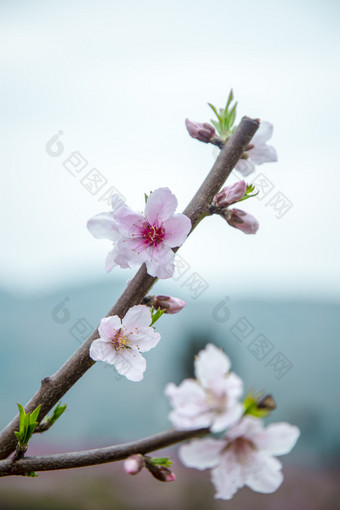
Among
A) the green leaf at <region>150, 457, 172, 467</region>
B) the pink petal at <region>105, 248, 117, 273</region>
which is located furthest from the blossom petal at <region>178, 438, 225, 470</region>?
the pink petal at <region>105, 248, 117, 273</region>

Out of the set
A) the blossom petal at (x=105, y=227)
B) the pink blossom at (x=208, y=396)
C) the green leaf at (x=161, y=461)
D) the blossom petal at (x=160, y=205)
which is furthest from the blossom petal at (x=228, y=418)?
the blossom petal at (x=105, y=227)

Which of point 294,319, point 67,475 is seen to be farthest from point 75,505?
point 294,319

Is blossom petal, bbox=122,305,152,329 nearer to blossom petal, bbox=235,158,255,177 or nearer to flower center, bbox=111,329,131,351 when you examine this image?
flower center, bbox=111,329,131,351

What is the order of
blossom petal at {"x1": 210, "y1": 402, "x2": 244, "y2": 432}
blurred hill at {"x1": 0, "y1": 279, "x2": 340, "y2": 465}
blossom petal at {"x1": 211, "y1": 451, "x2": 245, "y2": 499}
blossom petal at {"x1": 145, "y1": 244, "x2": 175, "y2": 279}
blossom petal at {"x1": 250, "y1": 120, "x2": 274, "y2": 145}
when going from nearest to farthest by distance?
blossom petal at {"x1": 210, "y1": 402, "x2": 244, "y2": 432} → blossom petal at {"x1": 211, "y1": 451, "x2": 245, "y2": 499} → blossom petal at {"x1": 145, "y1": 244, "x2": 175, "y2": 279} → blossom petal at {"x1": 250, "y1": 120, "x2": 274, "y2": 145} → blurred hill at {"x1": 0, "y1": 279, "x2": 340, "y2": 465}

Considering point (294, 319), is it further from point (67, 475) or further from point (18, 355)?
point (67, 475)

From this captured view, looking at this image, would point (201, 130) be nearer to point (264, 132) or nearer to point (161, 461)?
point (264, 132)

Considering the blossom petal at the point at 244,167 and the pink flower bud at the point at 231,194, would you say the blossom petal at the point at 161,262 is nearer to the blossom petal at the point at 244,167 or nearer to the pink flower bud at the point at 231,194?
the pink flower bud at the point at 231,194

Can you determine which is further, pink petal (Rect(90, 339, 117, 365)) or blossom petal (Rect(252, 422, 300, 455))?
pink petal (Rect(90, 339, 117, 365))

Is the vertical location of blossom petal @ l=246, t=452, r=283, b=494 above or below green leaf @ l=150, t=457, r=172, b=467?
above

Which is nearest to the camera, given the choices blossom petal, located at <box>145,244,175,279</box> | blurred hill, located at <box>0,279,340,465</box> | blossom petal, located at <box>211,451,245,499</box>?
blossom petal, located at <box>211,451,245,499</box>
